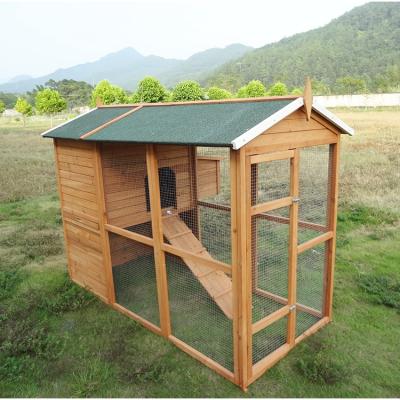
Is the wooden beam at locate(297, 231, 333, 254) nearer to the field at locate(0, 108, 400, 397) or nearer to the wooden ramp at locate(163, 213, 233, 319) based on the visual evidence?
the field at locate(0, 108, 400, 397)

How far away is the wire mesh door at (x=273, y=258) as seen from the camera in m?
3.76

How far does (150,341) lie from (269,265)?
211cm

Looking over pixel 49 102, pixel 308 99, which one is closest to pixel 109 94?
pixel 49 102

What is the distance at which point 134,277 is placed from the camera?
609 cm

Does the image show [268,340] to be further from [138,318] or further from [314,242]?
[138,318]

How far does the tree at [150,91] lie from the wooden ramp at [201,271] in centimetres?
2167

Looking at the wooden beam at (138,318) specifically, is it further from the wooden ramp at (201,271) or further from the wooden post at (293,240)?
the wooden post at (293,240)

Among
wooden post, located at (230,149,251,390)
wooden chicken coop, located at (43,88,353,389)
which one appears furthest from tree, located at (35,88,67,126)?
wooden post, located at (230,149,251,390)

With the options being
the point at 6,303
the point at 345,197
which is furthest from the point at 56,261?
the point at 345,197

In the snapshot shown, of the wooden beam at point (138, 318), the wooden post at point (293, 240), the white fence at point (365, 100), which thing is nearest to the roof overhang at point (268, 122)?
the wooden post at point (293, 240)

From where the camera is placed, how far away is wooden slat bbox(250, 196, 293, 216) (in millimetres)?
3450

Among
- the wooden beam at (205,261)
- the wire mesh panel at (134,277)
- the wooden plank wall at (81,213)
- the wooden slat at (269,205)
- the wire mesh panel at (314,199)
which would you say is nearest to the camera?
the wooden slat at (269,205)

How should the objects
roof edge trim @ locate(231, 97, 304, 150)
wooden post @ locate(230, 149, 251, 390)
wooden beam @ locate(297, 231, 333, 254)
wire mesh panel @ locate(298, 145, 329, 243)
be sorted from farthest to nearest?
wire mesh panel @ locate(298, 145, 329, 243), wooden beam @ locate(297, 231, 333, 254), wooden post @ locate(230, 149, 251, 390), roof edge trim @ locate(231, 97, 304, 150)

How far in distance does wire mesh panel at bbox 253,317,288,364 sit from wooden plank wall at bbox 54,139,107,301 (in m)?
2.33
